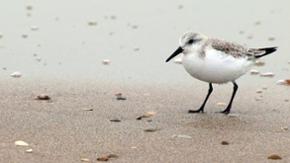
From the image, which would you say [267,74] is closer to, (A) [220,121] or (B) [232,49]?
(B) [232,49]

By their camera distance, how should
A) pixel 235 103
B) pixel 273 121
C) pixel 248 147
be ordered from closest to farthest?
pixel 248 147 → pixel 273 121 → pixel 235 103

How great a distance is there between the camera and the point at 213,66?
229 inches

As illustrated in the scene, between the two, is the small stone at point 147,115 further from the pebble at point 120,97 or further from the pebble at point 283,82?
the pebble at point 283,82

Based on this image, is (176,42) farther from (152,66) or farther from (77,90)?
(77,90)

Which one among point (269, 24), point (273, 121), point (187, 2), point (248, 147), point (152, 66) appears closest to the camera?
point (248, 147)

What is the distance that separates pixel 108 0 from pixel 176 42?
2133 millimetres

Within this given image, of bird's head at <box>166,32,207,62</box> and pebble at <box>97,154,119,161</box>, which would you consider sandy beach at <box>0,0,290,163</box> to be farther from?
bird's head at <box>166,32,207,62</box>

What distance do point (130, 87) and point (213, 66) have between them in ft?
3.68

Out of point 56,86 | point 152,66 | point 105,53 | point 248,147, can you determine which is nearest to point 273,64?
point 152,66

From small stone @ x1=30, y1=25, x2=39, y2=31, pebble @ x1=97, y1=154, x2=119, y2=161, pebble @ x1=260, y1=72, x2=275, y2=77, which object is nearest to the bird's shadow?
pebble @ x1=97, y1=154, x2=119, y2=161

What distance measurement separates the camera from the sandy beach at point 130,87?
16.1 ft

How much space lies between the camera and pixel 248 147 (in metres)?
4.98

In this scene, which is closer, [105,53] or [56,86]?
[56,86]

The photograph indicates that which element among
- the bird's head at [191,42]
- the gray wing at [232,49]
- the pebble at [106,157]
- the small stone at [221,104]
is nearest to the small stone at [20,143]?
the pebble at [106,157]
